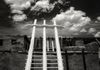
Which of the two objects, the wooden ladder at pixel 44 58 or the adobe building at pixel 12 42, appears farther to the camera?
the adobe building at pixel 12 42

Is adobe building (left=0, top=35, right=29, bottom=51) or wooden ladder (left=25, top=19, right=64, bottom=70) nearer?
wooden ladder (left=25, top=19, right=64, bottom=70)

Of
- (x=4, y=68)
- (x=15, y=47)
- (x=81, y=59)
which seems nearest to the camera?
(x=4, y=68)

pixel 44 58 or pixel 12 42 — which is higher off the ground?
pixel 12 42

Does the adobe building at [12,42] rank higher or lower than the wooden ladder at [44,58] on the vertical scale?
higher

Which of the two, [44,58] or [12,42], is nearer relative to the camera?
[44,58]

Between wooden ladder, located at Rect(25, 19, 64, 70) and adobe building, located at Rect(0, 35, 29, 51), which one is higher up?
adobe building, located at Rect(0, 35, 29, 51)

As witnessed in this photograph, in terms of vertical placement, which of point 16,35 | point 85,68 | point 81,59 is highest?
point 16,35

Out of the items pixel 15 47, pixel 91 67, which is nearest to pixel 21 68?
pixel 91 67

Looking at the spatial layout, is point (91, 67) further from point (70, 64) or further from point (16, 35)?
point (16, 35)

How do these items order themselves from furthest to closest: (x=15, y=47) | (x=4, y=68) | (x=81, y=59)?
(x=15, y=47) → (x=81, y=59) → (x=4, y=68)

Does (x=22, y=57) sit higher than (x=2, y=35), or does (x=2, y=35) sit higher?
(x=2, y=35)

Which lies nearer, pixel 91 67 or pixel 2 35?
pixel 91 67

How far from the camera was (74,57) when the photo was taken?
639 centimetres

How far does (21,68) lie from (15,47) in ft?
53.0
